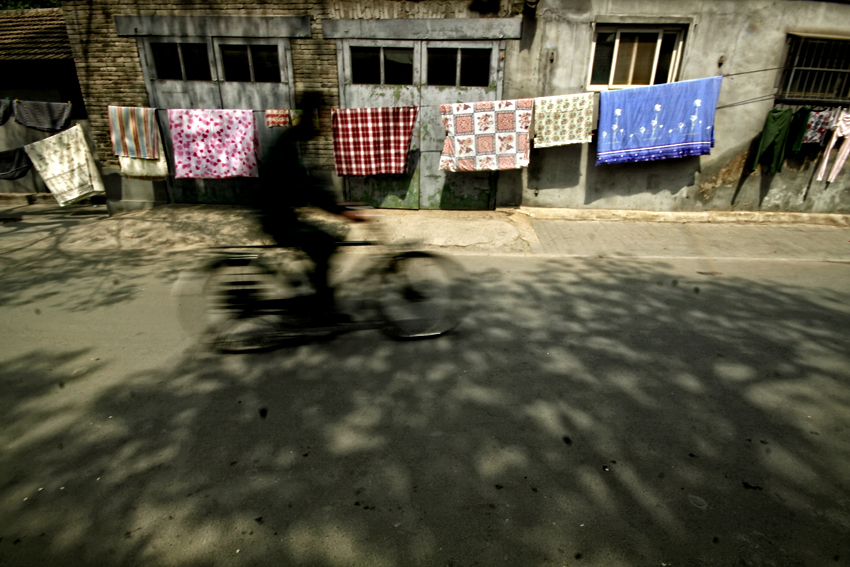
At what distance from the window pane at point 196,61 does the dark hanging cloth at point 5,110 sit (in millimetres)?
4258

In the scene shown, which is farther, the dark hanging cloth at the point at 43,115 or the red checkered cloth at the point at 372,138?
the dark hanging cloth at the point at 43,115

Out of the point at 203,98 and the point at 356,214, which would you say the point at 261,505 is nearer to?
the point at 356,214

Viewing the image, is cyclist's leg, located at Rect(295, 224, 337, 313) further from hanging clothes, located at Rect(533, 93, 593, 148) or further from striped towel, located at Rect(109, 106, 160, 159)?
striped towel, located at Rect(109, 106, 160, 159)

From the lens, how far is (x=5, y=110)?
933 cm

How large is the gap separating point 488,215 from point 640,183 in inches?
111

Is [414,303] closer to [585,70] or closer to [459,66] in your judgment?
[459,66]

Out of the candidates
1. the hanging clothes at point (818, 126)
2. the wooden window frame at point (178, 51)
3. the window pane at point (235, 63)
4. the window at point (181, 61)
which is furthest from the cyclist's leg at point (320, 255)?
the hanging clothes at point (818, 126)

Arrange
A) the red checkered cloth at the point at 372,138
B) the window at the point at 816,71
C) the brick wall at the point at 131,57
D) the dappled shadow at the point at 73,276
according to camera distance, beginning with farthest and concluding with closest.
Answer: the red checkered cloth at the point at 372,138, the brick wall at the point at 131,57, the window at the point at 816,71, the dappled shadow at the point at 73,276

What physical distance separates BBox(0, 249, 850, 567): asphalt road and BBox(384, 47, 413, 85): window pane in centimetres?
513

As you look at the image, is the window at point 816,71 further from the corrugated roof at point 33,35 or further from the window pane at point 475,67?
the corrugated roof at point 33,35

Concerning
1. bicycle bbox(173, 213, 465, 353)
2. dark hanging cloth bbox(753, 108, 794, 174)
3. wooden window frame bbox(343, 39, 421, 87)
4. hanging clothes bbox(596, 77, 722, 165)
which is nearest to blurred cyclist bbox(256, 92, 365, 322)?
bicycle bbox(173, 213, 465, 353)

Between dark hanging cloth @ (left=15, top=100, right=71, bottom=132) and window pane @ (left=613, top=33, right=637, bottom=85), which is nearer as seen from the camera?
window pane @ (left=613, top=33, right=637, bottom=85)

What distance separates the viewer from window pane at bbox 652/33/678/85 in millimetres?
7691

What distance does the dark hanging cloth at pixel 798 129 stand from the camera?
7676 millimetres
